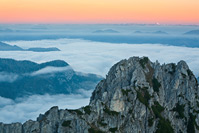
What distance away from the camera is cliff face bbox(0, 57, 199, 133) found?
103 metres

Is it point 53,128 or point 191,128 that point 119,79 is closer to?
point 191,128

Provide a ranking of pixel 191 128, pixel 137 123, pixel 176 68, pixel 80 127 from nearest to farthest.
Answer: pixel 80 127 < pixel 137 123 < pixel 191 128 < pixel 176 68

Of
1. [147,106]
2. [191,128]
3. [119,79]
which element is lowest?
[191,128]

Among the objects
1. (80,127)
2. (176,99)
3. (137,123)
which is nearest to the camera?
(80,127)

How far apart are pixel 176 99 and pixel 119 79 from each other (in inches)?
1296

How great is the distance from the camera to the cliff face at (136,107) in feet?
337

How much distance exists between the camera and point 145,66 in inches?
6058

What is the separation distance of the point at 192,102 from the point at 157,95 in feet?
70.8

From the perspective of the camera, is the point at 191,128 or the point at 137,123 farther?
the point at 191,128

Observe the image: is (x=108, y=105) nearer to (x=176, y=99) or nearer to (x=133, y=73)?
(x=133, y=73)

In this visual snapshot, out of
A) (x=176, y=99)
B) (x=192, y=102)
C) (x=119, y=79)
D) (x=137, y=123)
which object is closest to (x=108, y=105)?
(x=137, y=123)

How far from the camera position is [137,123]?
4658 inches

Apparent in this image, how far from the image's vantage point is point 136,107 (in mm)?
122812

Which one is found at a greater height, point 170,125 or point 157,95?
point 157,95
